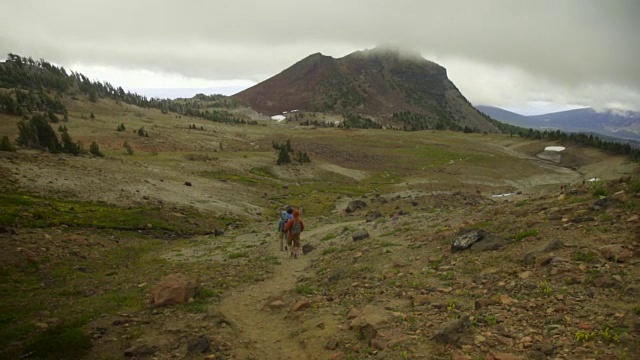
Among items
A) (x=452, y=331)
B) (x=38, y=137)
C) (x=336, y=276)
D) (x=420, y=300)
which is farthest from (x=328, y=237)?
(x=38, y=137)

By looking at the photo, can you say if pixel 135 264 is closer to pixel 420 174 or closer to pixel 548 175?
pixel 420 174

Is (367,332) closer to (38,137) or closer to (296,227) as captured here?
(296,227)

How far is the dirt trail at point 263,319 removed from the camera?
10930mm

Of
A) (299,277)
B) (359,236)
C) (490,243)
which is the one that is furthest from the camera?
(359,236)

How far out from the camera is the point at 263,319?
43.5ft

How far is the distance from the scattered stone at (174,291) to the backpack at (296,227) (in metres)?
7.66

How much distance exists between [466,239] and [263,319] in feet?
28.7

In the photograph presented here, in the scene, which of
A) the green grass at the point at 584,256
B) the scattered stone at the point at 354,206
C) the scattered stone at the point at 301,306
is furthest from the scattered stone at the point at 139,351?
the scattered stone at the point at 354,206

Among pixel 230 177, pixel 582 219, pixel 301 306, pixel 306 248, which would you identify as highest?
pixel 582 219

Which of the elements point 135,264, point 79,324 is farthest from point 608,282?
point 135,264

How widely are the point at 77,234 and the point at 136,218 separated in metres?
5.63

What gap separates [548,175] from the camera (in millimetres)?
79438

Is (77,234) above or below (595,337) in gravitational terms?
below

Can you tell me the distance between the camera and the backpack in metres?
21.5
